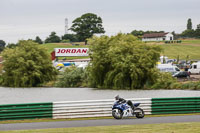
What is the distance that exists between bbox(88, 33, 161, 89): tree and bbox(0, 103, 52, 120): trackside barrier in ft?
109

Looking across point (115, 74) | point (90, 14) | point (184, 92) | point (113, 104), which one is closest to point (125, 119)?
point (113, 104)

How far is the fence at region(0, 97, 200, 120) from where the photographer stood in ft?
67.1

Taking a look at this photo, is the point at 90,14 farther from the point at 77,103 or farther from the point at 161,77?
the point at 77,103

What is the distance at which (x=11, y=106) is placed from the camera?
20.3 metres

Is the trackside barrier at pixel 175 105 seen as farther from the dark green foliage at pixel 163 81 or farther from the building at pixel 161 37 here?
the building at pixel 161 37

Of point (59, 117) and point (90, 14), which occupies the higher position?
point (90, 14)

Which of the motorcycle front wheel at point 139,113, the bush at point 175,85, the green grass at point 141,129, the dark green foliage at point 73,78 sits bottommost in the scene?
the green grass at point 141,129

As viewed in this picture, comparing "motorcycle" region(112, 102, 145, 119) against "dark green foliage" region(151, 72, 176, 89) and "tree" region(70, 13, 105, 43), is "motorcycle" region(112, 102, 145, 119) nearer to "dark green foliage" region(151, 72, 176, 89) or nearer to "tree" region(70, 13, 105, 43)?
"dark green foliage" region(151, 72, 176, 89)

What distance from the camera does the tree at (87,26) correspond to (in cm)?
17325

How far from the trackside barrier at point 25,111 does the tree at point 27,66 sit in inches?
1826

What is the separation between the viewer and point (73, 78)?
2589 inches

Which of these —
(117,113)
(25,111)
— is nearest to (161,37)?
(117,113)

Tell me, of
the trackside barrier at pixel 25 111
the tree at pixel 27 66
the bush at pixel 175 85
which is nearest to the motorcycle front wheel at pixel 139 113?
the trackside barrier at pixel 25 111

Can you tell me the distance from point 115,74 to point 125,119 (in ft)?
115
